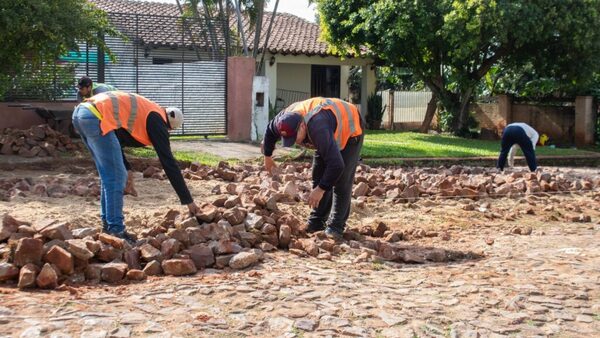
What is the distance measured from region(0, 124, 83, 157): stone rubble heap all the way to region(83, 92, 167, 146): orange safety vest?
269 inches

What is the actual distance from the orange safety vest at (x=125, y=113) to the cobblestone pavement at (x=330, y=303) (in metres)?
1.38

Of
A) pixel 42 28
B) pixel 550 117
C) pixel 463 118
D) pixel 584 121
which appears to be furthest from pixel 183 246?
pixel 550 117

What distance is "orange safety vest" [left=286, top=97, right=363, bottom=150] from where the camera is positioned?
Result: 612 cm

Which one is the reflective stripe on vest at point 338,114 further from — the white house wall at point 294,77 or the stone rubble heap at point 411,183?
the white house wall at point 294,77

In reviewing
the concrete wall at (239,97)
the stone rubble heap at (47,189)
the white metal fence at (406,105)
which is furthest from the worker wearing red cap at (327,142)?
the white metal fence at (406,105)

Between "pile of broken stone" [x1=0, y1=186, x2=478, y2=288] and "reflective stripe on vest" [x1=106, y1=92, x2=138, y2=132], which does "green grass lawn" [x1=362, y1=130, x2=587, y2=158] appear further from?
"reflective stripe on vest" [x1=106, y1=92, x2=138, y2=132]

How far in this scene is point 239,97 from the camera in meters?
17.1

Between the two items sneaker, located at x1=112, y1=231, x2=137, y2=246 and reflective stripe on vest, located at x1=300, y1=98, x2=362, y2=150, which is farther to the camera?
reflective stripe on vest, located at x1=300, y1=98, x2=362, y2=150

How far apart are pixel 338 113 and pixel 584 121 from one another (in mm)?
18556

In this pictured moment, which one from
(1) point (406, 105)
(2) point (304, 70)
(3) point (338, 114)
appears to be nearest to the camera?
(3) point (338, 114)

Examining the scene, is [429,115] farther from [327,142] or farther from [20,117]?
[327,142]

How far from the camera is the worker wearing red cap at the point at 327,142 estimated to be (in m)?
6.02

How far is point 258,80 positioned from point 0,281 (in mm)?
12684

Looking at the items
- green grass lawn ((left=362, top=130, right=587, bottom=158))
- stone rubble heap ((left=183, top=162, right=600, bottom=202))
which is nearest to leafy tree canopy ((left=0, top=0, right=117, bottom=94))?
stone rubble heap ((left=183, top=162, right=600, bottom=202))
